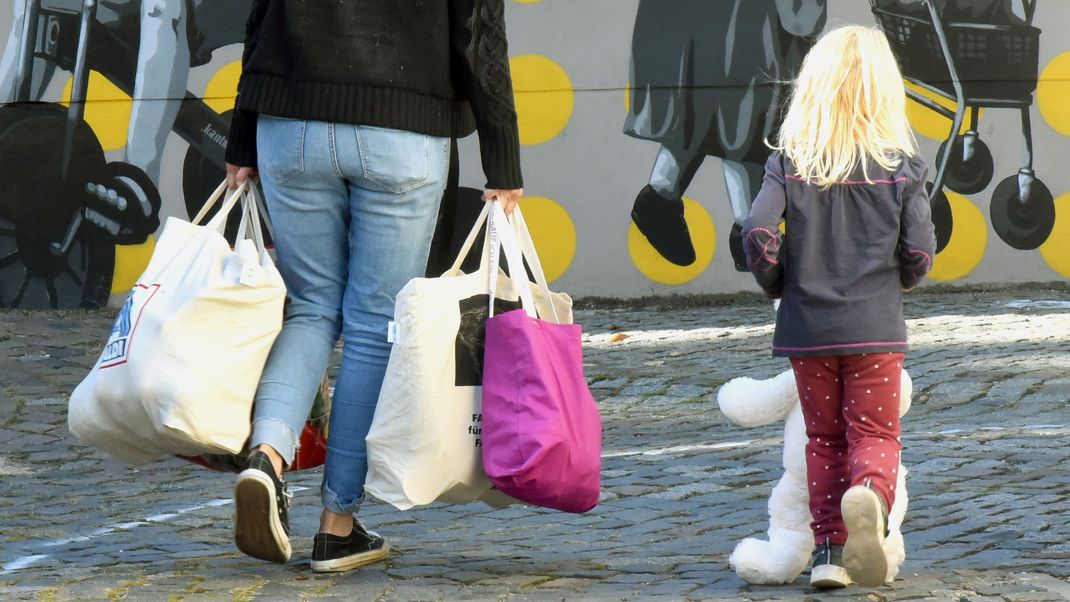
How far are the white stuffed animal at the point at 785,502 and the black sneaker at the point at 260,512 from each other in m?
1.14

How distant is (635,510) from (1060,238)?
23.8 ft

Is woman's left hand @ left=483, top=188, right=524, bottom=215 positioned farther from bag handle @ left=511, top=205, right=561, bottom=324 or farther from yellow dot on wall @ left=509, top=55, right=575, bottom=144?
yellow dot on wall @ left=509, top=55, right=575, bottom=144

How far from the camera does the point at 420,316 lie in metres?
3.68

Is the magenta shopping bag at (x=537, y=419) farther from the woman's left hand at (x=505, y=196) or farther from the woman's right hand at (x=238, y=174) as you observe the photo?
the woman's right hand at (x=238, y=174)

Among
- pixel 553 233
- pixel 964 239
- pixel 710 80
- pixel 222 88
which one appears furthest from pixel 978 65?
pixel 222 88

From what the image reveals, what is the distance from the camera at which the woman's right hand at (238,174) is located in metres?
4.03

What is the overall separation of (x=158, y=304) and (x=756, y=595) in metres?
1.64

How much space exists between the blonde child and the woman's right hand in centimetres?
136

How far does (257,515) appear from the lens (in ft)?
11.7

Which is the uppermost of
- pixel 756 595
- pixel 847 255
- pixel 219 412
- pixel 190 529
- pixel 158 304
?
pixel 847 255

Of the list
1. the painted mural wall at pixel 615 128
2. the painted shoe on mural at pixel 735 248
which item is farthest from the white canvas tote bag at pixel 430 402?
the painted shoe on mural at pixel 735 248

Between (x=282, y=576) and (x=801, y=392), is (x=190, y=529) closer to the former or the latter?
(x=282, y=576)

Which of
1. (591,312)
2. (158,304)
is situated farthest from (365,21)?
(591,312)

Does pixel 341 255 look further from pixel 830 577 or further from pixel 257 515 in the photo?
pixel 830 577
